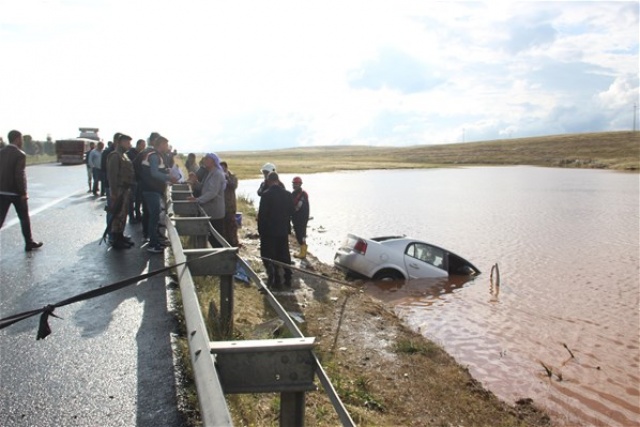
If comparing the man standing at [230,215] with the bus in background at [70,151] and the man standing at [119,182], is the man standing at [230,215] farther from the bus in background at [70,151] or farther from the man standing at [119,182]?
the bus in background at [70,151]

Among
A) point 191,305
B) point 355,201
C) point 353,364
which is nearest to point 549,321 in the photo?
point 353,364

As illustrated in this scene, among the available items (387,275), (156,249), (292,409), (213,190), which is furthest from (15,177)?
(292,409)

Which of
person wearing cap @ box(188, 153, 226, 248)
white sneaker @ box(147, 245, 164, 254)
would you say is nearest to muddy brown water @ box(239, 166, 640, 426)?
person wearing cap @ box(188, 153, 226, 248)

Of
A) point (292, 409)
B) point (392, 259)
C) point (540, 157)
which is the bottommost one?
point (540, 157)

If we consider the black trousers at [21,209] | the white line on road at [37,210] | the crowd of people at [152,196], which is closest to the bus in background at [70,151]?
the white line on road at [37,210]

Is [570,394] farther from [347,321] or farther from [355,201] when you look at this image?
[355,201]

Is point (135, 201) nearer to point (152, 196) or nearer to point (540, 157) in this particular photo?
point (152, 196)

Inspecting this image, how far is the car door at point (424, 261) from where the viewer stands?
A: 1584 centimetres

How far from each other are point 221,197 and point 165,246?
1.39m

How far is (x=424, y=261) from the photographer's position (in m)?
16.1

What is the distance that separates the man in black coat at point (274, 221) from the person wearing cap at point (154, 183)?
5.96 ft

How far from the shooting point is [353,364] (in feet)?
26.6

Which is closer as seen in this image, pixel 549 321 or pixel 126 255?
pixel 126 255

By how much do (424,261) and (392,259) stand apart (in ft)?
3.32
